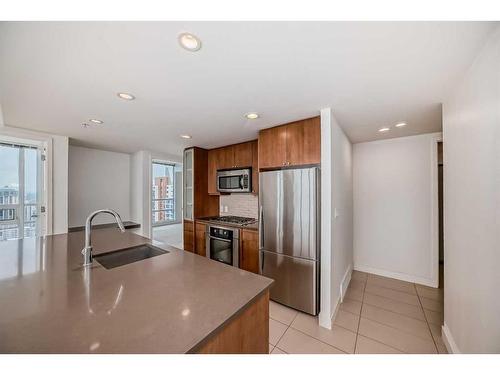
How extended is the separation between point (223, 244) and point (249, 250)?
20.4 inches

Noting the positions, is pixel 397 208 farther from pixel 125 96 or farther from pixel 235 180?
pixel 125 96

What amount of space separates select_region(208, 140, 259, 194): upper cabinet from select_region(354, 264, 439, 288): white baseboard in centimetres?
231

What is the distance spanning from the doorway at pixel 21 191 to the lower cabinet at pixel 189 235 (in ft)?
6.74

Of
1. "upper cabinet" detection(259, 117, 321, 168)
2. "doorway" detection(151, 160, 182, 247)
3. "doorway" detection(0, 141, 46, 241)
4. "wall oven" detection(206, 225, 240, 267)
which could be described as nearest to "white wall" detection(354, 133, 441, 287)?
"upper cabinet" detection(259, 117, 321, 168)

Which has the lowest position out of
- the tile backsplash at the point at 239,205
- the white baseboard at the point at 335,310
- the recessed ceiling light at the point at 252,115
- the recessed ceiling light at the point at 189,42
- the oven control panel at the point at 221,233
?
the white baseboard at the point at 335,310

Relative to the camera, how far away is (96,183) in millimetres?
4012

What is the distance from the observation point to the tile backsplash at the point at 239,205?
3508mm

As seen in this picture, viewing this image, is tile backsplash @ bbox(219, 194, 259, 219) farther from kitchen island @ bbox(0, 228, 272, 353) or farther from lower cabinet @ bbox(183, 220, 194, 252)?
kitchen island @ bbox(0, 228, 272, 353)

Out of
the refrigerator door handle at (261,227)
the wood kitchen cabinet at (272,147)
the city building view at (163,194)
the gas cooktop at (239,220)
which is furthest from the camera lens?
the city building view at (163,194)

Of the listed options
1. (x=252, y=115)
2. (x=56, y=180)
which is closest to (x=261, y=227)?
(x=252, y=115)

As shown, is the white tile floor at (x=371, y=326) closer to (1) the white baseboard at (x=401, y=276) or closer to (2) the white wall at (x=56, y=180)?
(1) the white baseboard at (x=401, y=276)

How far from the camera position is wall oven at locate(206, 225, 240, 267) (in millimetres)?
2893

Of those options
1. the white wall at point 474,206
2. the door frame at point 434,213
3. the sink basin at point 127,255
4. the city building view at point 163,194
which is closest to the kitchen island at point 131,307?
the sink basin at point 127,255
